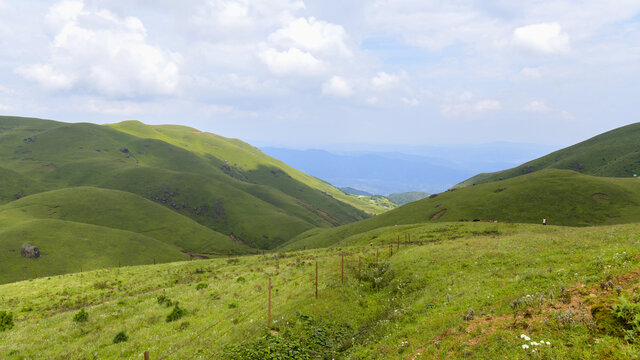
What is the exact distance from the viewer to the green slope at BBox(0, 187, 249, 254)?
120 metres

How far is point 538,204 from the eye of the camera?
78.9 meters

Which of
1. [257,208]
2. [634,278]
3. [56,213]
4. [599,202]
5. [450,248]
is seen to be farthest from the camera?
[257,208]

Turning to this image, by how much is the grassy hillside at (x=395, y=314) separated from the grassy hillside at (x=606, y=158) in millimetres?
169313

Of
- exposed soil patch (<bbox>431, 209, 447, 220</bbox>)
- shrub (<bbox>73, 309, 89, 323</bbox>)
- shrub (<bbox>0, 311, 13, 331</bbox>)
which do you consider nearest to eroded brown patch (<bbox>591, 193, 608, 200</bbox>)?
exposed soil patch (<bbox>431, 209, 447, 220</bbox>)

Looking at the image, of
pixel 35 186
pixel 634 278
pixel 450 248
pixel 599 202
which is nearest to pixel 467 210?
pixel 599 202

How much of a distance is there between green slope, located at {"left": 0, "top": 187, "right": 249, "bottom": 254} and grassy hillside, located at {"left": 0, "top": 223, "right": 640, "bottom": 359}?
10051cm

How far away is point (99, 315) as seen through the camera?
75.0 ft

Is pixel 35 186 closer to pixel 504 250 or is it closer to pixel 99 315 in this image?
pixel 99 315

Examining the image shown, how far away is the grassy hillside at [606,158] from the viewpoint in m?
132

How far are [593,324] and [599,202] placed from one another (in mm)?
94459

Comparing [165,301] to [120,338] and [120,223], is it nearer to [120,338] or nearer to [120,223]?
[120,338]

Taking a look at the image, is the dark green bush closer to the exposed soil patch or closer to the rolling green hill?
the exposed soil patch

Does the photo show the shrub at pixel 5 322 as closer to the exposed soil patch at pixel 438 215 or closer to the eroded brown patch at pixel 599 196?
the exposed soil patch at pixel 438 215

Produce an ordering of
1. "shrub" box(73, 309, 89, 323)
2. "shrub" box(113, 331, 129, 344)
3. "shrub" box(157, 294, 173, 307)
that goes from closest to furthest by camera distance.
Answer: "shrub" box(113, 331, 129, 344), "shrub" box(73, 309, 89, 323), "shrub" box(157, 294, 173, 307)
